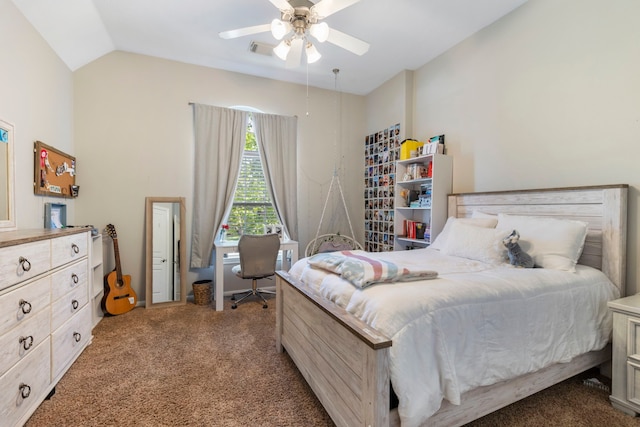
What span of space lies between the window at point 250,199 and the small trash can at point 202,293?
71 cm

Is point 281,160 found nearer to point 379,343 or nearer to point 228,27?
point 228,27

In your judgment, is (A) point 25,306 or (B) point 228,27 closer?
(A) point 25,306

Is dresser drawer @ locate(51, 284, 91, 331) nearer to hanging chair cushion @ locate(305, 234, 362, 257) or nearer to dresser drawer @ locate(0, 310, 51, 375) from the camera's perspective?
dresser drawer @ locate(0, 310, 51, 375)

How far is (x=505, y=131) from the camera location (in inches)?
105

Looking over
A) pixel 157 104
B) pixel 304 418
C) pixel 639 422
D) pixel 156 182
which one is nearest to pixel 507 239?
pixel 639 422

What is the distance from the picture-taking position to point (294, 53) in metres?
2.34

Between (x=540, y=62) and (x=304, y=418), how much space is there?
3.13 m

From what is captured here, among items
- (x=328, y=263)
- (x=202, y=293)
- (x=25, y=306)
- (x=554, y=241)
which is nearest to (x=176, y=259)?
(x=202, y=293)

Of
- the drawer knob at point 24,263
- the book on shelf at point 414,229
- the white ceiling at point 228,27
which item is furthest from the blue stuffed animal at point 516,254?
the drawer knob at point 24,263

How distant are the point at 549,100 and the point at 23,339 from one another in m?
3.78

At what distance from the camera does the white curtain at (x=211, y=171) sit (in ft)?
11.6

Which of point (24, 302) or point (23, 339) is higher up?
point (24, 302)

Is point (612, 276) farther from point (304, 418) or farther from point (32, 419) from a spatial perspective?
point (32, 419)

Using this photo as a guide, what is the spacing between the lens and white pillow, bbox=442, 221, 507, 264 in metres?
2.11
